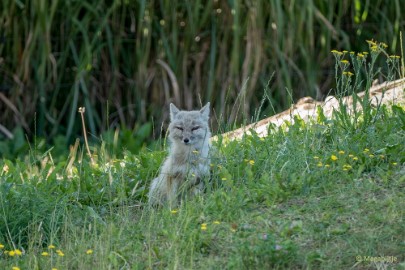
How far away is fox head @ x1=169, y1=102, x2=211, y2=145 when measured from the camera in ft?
20.7

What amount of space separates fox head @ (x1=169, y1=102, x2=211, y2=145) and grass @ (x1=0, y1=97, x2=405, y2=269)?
0.18 m

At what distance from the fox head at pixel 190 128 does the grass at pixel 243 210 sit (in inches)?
7.2

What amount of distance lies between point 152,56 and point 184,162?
4427mm

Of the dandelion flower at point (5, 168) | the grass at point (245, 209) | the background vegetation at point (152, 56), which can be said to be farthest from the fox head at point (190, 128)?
the background vegetation at point (152, 56)

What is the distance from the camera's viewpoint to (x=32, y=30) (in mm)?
10047

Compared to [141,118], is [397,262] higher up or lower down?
higher up

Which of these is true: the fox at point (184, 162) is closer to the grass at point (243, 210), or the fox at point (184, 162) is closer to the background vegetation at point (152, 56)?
the grass at point (243, 210)

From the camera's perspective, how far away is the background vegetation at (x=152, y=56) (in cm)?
1002

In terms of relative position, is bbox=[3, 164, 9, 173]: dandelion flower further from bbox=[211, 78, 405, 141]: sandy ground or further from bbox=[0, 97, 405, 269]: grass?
bbox=[211, 78, 405, 141]: sandy ground

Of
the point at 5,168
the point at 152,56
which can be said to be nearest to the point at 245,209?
the point at 5,168

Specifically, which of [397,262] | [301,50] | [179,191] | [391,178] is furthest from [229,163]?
[301,50]

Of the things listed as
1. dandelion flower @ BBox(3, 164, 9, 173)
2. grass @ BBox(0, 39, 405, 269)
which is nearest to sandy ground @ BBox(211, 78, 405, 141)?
grass @ BBox(0, 39, 405, 269)

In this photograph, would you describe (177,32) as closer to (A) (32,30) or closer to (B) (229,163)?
(A) (32,30)

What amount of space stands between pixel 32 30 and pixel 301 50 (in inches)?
109
